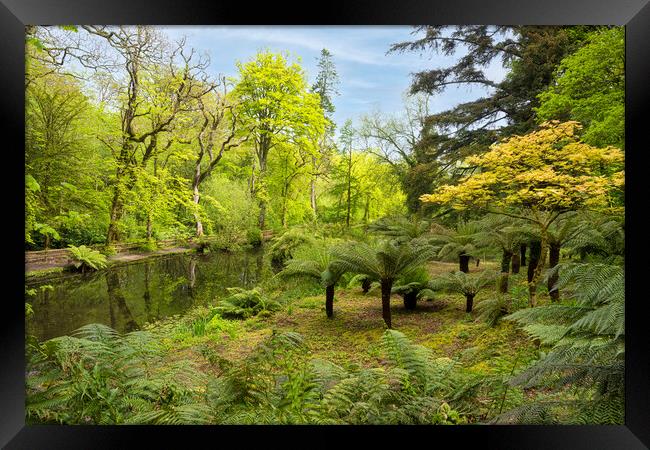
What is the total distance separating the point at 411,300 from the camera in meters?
2.81

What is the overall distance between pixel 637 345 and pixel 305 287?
2.13 meters

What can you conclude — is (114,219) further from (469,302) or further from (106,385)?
(469,302)

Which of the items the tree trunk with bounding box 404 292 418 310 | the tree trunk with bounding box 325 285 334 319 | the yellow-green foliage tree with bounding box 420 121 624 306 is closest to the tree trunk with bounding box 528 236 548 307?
the yellow-green foliage tree with bounding box 420 121 624 306

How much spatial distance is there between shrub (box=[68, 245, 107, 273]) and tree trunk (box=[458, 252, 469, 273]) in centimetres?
277

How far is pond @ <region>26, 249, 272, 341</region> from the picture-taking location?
97.7 inches

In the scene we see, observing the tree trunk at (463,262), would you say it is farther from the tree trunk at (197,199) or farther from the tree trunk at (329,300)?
the tree trunk at (197,199)

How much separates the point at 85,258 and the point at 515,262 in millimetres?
3199

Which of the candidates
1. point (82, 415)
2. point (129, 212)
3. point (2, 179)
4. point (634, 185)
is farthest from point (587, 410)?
point (2, 179)

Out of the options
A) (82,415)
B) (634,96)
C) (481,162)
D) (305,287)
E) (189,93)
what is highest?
(189,93)

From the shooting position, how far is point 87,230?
258 centimetres

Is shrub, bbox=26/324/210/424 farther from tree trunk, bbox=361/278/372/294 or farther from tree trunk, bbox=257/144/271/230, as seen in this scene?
tree trunk, bbox=361/278/372/294

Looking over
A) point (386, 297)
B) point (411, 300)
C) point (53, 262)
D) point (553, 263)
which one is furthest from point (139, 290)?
point (553, 263)
